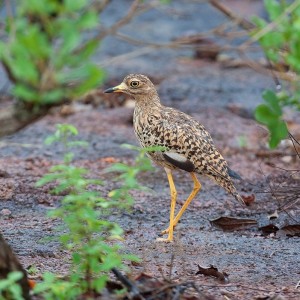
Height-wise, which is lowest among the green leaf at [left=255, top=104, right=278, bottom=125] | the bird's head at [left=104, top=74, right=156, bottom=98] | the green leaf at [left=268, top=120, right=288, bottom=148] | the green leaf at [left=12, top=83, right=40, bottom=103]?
the bird's head at [left=104, top=74, right=156, bottom=98]

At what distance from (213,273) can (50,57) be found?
2.89 metres

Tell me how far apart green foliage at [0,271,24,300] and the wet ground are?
80cm

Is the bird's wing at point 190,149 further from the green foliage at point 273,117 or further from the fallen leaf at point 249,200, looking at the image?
the green foliage at point 273,117

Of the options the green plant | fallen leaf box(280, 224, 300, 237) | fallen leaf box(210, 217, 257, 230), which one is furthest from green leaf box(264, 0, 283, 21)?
fallen leaf box(210, 217, 257, 230)

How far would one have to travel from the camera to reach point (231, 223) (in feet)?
22.3

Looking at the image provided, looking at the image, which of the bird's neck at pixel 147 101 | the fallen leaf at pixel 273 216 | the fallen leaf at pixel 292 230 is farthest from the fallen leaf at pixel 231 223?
the bird's neck at pixel 147 101

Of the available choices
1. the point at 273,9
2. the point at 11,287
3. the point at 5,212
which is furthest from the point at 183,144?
the point at 11,287

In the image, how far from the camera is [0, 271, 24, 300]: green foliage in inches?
145

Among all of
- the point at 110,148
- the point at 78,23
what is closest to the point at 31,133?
the point at 110,148

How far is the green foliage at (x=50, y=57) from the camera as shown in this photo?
2.77 meters

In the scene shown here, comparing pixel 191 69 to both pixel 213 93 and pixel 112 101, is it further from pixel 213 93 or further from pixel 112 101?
pixel 112 101

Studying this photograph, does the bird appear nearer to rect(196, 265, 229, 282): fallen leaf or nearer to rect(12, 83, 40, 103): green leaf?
rect(196, 265, 229, 282): fallen leaf

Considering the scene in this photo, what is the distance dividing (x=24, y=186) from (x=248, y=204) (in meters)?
1.79

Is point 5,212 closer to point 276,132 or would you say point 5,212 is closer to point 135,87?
point 135,87
